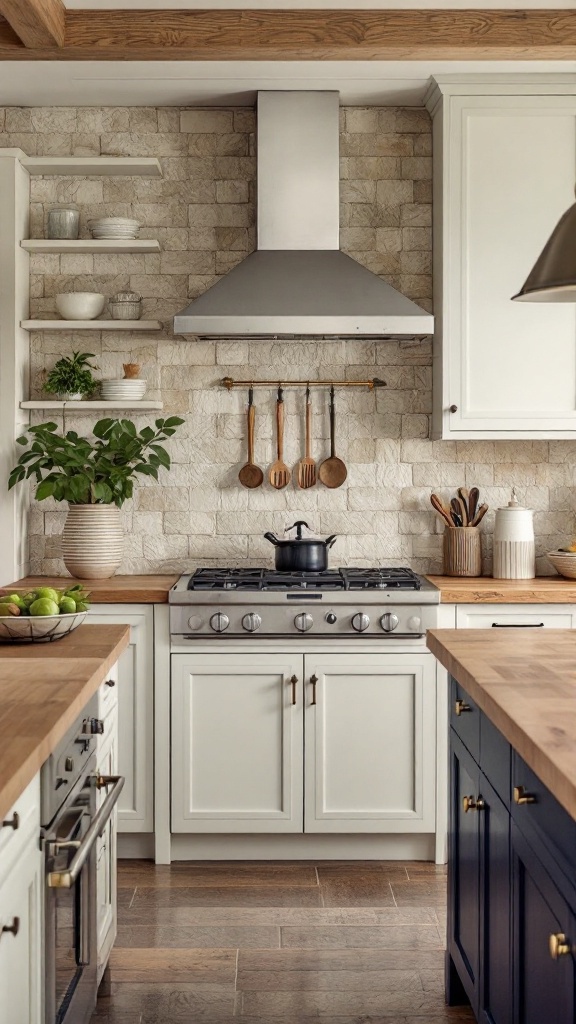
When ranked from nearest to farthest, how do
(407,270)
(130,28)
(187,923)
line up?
(187,923) → (130,28) → (407,270)

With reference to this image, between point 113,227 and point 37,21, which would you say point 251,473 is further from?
point 37,21

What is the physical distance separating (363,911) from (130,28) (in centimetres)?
313

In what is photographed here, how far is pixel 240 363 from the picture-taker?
173 inches

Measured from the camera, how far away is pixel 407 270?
4.37 m

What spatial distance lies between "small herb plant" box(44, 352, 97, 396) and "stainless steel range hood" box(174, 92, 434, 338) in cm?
55

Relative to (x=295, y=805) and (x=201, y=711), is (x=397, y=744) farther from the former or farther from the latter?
(x=201, y=711)

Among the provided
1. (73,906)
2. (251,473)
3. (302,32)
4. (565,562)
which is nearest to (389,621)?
(565,562)

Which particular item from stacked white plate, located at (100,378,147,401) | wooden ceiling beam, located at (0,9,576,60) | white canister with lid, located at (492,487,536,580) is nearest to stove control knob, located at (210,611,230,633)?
stacked white plate, located at (100,378,147,401)

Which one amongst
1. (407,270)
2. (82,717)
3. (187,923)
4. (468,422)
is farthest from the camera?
(407,270)

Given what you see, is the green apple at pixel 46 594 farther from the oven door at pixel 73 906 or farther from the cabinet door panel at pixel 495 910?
the cabinet door panel at pixel 495 910

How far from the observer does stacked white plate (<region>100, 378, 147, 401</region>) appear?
422cm

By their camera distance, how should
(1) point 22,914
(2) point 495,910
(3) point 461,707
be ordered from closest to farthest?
(1) point 22,914
(2) point 495,910
(3) point 461,707

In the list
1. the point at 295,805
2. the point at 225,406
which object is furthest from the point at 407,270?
the point at 295,805

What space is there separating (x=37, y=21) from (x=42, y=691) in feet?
7.64
